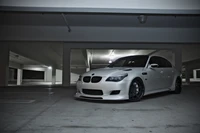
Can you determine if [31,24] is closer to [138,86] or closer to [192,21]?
[138,86]

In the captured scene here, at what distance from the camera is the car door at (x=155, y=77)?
462 centimetres

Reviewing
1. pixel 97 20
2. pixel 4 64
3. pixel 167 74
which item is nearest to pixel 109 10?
pixel 167 74

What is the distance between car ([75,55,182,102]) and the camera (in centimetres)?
396

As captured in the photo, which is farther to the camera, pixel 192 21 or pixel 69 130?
pixel 192 21

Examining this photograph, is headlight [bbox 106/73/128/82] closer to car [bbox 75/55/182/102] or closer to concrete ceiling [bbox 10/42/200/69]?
car [bbox 75/55/182/102]

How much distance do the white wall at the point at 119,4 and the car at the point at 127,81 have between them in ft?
5.78

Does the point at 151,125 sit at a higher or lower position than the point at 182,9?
lower

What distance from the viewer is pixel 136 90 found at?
14.1 feet

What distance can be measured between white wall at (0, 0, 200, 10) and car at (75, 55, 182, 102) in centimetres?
176

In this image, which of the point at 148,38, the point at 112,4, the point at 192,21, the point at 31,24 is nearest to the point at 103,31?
the point at 148,38

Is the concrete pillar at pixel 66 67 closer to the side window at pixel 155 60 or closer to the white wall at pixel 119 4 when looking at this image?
the side window at pixel 155 60

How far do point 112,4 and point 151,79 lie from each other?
103 inches

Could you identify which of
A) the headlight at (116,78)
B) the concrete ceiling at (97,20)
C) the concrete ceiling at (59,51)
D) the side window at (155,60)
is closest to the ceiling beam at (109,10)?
the headlight at (116,78)

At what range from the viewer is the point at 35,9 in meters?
2.91
